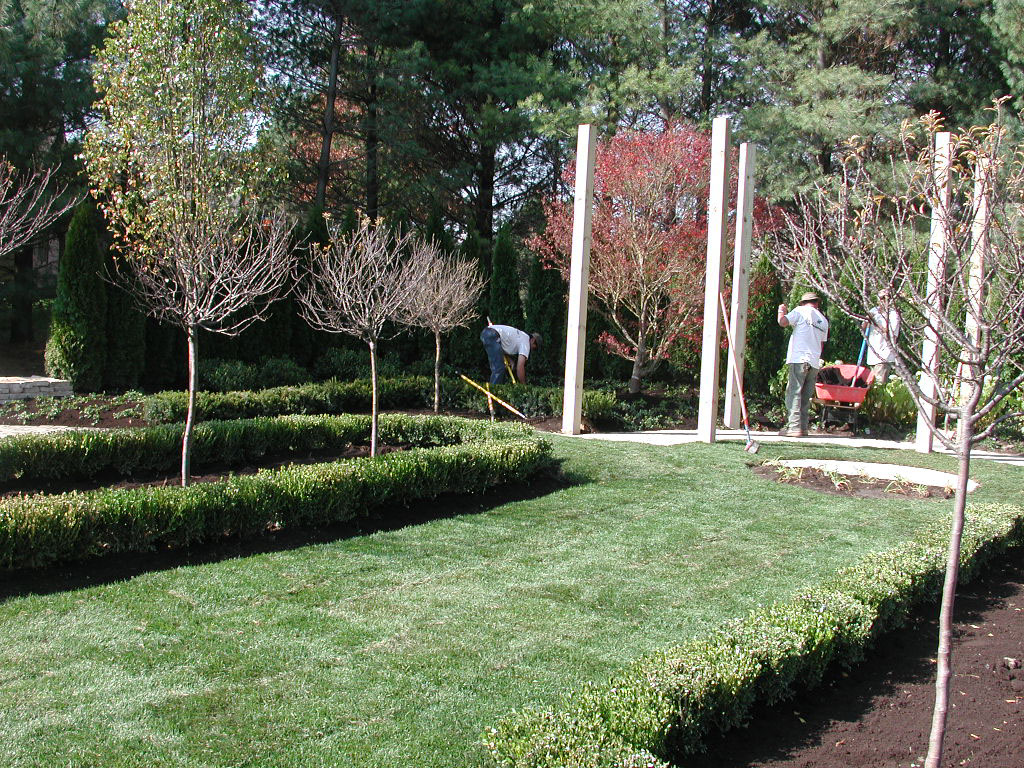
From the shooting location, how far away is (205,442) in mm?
7785

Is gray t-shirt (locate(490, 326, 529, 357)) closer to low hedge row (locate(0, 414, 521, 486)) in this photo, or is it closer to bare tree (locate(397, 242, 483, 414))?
bare tree (locate(397, 242, 483, 414))

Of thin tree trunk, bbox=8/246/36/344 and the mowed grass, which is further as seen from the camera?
thin tree trunk, bbox=8/246/36/344

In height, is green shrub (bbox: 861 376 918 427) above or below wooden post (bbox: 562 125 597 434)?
below

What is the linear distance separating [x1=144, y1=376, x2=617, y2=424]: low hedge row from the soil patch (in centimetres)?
Answer: 322

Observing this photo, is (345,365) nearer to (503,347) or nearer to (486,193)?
(503,347)

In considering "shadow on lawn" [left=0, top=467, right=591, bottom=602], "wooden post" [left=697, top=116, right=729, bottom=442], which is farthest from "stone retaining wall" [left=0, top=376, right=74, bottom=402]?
"wooden post" [left=697, top=116, right=729, bottom=442]

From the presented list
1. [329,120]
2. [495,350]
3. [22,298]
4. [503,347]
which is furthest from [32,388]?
[329,120]

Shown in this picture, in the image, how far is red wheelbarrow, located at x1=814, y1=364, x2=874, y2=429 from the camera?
11094mm

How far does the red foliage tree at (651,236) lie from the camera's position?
13.1m

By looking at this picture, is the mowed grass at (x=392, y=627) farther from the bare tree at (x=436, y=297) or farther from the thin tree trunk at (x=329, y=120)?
the thin tree trunk at (x=329, y=120)

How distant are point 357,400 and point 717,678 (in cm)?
883

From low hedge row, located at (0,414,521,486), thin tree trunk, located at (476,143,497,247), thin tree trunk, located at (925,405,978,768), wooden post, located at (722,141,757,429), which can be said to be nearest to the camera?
thin tree trunk, located at (925,405,978,768)

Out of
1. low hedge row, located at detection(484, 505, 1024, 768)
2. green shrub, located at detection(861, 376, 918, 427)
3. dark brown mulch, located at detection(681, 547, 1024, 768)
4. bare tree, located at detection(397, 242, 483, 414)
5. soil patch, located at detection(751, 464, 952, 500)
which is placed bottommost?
dark brown mulch, located at detection(681, 547, 1024, 768)

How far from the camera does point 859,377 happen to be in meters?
11.4
